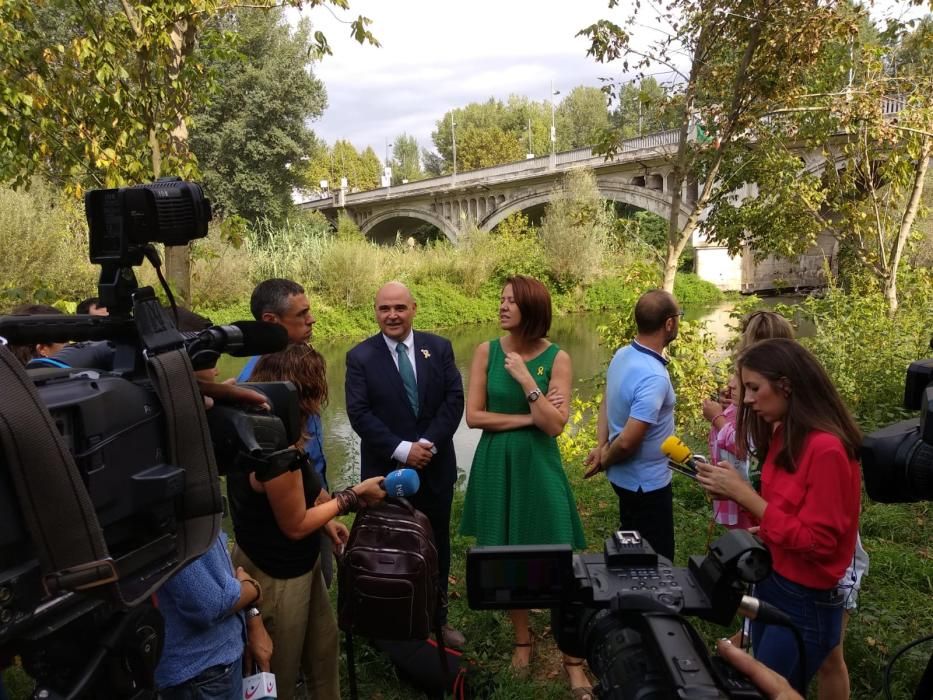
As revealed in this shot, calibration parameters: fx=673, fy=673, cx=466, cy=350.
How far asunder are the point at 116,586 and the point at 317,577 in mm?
1341

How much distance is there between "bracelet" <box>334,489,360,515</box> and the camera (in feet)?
7.02

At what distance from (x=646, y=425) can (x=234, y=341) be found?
6.37ft

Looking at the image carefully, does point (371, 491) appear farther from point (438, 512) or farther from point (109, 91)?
point (109, 91)

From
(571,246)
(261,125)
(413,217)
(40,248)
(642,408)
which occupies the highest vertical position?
(261,125)

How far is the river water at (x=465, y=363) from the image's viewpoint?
768 cm

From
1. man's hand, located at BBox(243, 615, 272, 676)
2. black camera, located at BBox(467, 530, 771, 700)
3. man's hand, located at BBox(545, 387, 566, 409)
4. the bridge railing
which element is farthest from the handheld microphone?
the bridge railing

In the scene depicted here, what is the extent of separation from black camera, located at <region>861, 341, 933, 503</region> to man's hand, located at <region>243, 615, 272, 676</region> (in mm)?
1645

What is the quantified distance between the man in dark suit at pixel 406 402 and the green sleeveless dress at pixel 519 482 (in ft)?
0.88

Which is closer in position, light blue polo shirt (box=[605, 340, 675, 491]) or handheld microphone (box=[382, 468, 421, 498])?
handheld microphone (box=[382, 468, 421, 498])

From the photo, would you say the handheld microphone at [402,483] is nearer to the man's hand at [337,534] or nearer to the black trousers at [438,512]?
the man's hand at [337,534]

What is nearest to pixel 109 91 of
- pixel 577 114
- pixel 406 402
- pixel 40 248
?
pixel 406 402

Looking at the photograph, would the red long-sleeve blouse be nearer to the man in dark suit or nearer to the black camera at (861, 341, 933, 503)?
the black camera at (861, 341, 933, 503)

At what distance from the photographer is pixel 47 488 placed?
0.87 meters

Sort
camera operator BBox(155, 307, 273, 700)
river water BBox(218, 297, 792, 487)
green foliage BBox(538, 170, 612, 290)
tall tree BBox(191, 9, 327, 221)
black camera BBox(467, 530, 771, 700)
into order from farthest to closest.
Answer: green foliage BBox(538, 170, 612, 290)
tall tree BBox(191, 9, 327, 221)
river water BBox(218, 297, 792, 487)
camera operator BBox(155, 307, 273, 700)
black camera BBox(467, 530, 771, 700)
